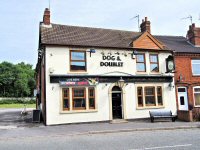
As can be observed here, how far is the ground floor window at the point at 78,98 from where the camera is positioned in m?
18.1

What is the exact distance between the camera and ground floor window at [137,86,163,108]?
67.0 ft

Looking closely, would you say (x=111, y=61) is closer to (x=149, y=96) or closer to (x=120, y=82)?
(x=120, y=82)

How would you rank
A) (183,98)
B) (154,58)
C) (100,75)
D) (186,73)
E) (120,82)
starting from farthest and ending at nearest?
(186,73) → (183,98) → (154,58) → (120,82) → (100,75)

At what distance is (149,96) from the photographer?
68.3 ft

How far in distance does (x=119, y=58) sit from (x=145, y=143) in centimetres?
1087

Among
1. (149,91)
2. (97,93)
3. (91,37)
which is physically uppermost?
(91,37)

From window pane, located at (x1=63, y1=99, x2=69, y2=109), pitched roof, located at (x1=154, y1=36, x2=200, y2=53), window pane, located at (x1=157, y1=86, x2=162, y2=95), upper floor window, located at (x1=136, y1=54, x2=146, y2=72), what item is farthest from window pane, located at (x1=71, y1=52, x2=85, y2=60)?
pitched roof, located at (x1=154, y1=36, x2=200, y2=53)

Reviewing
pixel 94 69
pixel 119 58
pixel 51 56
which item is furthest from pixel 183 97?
pixel 51 56

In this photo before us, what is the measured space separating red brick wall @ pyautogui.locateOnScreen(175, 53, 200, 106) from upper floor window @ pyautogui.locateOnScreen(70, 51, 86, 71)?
9172 mm

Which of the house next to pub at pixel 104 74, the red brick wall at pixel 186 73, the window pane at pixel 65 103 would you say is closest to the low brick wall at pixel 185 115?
the house next to pub at pixel 104 74

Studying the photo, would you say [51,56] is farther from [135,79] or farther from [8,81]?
[8,81]

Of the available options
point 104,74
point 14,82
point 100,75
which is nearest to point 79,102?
point 100,75

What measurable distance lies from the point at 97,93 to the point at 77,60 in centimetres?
318

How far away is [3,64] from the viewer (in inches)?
3556
